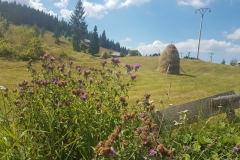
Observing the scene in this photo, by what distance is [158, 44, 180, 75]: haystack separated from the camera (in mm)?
21812

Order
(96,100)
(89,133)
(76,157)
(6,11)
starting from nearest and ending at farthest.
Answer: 1. (89,133)
2. (76,157)
3. (96,100)
4. (6,11)

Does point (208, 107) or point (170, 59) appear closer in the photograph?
point (208, 107)

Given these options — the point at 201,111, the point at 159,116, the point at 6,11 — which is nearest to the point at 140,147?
the point at 159,116

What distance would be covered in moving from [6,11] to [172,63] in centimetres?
9923

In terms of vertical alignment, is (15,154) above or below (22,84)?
below

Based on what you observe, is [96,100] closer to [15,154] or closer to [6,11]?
[15,154]

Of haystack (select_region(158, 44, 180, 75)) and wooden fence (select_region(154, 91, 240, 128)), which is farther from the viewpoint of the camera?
haystack (select_region(158, 44, 180, 75))

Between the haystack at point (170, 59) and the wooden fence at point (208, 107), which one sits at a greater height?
the haystack at point (170, 59)

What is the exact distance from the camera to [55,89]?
304 centimetres

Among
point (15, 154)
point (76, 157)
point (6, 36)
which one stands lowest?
point (76, 157)

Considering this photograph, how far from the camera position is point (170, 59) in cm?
2234

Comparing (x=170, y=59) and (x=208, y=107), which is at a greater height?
(x=170, y=59)

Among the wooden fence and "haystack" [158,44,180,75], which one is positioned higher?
"haystack" [158,44,180,75]

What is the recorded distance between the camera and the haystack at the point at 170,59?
21.8 metres
